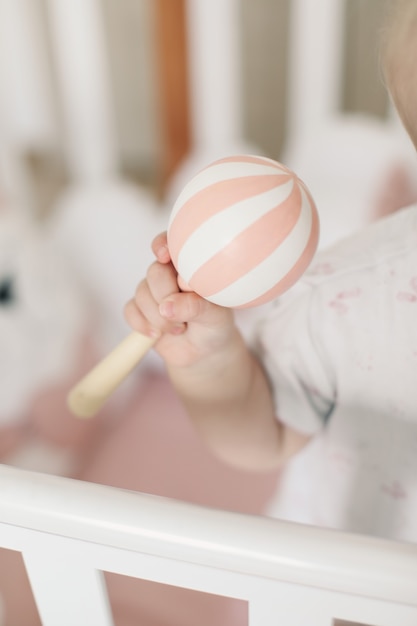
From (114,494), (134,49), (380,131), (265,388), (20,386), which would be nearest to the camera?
(114,494)

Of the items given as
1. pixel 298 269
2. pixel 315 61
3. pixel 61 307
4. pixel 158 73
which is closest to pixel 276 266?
pixel 298 269

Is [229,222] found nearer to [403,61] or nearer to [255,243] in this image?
[255,243]

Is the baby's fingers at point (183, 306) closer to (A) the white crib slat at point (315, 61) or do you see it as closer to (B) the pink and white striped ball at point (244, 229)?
(B) the pink and white striped ball at point (244, 229)

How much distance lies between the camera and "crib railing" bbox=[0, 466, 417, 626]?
309mm

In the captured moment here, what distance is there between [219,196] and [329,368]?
0.18 metres

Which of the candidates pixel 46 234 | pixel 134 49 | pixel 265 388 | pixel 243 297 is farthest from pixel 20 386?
pixel 134 49

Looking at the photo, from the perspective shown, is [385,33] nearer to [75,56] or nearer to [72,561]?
[72,561]

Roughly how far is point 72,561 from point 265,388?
197 mm

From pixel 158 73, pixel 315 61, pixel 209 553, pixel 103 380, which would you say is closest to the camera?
pixel 209 553

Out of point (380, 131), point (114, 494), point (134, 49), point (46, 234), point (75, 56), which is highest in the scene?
point (134, 49)

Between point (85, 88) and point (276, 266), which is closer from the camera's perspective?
point (276, 266)

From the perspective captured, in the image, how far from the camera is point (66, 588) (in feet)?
1.23

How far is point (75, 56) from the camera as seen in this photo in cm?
112

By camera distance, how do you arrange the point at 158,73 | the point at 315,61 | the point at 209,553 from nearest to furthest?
the point at 209,553
the point at 315,61
the point at 158,73
